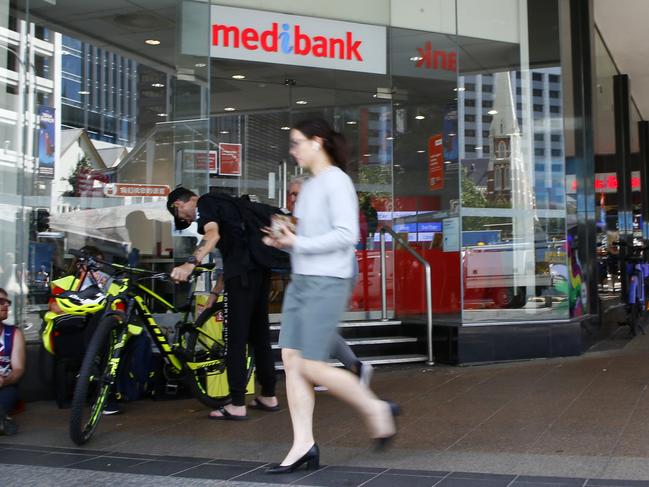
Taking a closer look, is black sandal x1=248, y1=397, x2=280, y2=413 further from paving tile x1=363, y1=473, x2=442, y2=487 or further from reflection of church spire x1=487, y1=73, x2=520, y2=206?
reflection of church spire x1=487, y1=73, x2=520, y2=206

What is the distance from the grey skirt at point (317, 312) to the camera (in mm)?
3643

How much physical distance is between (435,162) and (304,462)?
18.7 feet

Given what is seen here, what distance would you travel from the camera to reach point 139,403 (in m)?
5.96

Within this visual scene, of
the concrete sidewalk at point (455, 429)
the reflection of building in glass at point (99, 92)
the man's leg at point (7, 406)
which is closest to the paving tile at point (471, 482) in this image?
the concrete sidewalk at point (455, 429)

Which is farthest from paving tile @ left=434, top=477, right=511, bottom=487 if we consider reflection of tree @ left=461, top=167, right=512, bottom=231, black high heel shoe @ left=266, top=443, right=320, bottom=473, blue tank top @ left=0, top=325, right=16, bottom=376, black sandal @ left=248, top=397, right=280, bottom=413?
reflection of tree @ left=461, top=167, right=512, bottom=231

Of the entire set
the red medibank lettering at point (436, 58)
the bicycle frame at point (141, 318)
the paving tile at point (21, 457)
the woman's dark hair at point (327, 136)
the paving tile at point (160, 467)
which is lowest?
the paving tile at point (21, 457)

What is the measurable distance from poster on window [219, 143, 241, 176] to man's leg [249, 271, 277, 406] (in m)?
5.57

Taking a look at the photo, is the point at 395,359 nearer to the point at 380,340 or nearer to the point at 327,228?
the point at 380,340

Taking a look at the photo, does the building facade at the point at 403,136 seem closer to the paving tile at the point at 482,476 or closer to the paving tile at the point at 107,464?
the paving tile at the point at 107,464

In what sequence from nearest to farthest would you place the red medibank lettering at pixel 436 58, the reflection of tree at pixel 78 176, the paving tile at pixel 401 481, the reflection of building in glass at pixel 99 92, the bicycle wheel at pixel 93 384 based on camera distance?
the paving tile at pixel 401 481
the bicycle wheel at pixel 93 384
the reflection of tree at pixel 78 176
the reflection of building in glass at pixel 99 92
the red medibank lettering at pixel 436 58

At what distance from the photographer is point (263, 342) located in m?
5.45

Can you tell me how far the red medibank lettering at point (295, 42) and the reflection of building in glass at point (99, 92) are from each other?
1.08m

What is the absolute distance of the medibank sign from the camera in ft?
29.3

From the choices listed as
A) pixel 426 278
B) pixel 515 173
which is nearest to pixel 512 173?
pixel 515 173
